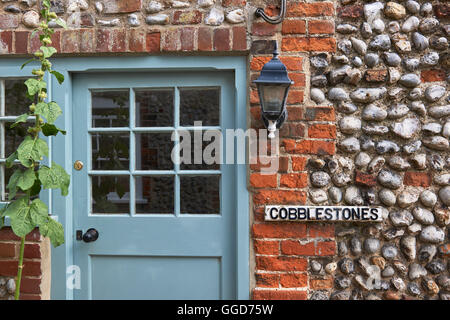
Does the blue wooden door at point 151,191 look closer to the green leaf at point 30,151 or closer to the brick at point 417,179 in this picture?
the green leaf at point 30,151

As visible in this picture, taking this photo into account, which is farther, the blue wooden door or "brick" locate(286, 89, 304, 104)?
the blue wooden door

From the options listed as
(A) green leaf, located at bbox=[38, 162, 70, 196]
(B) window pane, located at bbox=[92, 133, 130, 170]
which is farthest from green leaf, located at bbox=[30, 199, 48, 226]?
(B) window pane, located at bbox=[92, 133, 130, 170]

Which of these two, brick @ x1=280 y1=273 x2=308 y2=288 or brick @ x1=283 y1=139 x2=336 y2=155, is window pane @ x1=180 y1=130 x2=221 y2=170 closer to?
brick @ x1=283 y1=139 x2=336 y2=155

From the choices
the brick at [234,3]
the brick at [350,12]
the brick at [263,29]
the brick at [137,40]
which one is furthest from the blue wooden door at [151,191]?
the brick at [350,12]

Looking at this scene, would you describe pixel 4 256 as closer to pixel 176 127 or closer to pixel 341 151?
pixel 176 127

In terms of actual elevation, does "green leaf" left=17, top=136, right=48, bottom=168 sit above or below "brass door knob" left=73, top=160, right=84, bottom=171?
above

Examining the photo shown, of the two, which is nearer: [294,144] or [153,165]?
[294,144]

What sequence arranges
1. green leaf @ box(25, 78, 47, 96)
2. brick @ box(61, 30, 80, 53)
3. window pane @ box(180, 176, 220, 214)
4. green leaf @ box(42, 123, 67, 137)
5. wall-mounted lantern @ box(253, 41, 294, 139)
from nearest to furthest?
1. green leaf @ box(25, 78, 47, 96)
2. green leaf @ box(42, 123, 67, 137)
3. wall-mounted lantern @ box(253, 41, 294, 139)
4. brick @ box(61, 30, 80, 53)
5. window pane @ box(180, 176, 220, 214)

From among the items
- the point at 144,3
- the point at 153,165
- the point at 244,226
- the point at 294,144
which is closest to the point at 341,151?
the point at 294,144

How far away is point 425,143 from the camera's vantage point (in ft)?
7.80

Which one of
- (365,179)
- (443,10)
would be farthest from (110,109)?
(443,10)

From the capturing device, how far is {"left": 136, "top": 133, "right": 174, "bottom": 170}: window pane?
2562 mm

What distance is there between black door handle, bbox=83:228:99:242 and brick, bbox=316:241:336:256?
1410mm
